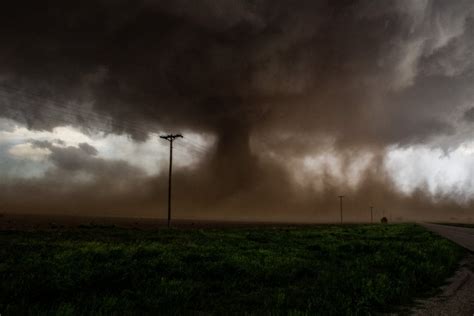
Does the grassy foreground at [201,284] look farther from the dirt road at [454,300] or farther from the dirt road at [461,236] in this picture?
the dirt road at [461,236]

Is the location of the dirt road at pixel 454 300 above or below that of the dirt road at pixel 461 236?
above

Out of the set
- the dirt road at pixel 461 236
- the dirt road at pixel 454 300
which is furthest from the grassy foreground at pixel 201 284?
the dirt road at pixel 461 236

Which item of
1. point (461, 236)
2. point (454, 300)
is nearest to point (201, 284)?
point (454, 300)

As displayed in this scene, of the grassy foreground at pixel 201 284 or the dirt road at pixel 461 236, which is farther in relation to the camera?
the dirt road at pixel 461 236

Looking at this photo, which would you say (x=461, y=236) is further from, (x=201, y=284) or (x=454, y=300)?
(x=201, y=284)

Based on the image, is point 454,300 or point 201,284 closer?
point 454,300

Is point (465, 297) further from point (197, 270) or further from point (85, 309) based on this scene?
point (85, 309)

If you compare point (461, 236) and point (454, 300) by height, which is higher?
point (454, 300)

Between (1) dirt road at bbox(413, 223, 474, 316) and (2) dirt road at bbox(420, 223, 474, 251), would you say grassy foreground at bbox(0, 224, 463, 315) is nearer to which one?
(1) dirt road at bbox(413, 223, 474, 316)

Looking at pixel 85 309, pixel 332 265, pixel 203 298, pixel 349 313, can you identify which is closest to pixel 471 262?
pixel 332 265

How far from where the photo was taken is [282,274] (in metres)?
12.4

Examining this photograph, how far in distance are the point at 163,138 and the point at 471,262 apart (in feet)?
136

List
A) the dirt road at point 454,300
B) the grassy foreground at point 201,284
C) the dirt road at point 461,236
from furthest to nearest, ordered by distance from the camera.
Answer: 1. the dirt road at point 461,236
2. the grassy foreground at point 201,284
3. the dirt road at point 454,300

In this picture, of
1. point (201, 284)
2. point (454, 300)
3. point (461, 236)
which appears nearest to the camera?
point (454, 300)
